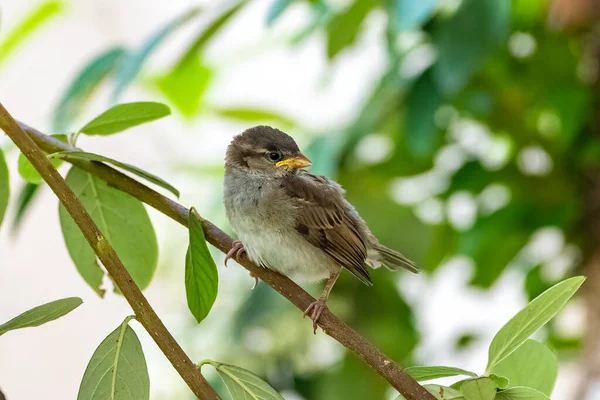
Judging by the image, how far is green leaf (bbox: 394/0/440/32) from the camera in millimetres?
1223

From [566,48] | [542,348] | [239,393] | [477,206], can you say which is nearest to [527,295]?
[477,206]

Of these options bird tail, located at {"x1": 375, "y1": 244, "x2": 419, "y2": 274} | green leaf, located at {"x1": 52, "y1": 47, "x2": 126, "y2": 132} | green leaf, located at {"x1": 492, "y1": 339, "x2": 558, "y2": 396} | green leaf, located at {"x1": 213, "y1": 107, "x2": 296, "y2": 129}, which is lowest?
green leaf, located at {"x1": 492, "y1": 339, "x2": 558, "y2": 396}

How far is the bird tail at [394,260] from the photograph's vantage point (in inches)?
44.6

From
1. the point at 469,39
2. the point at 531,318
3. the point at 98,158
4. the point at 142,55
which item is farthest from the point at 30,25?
the point at 531,318

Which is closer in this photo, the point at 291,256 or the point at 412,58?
the point at 291,256

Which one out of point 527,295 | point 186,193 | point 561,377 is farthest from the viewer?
point 561,377

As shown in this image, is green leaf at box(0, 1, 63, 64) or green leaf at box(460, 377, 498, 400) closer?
green leaf at box(460, 377, 498, 400)

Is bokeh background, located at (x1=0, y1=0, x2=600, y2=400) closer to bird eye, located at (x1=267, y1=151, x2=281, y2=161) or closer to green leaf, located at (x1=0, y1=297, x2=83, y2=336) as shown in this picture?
bird eye, located at (x1=267, y1=151, x2=281, y2=161)

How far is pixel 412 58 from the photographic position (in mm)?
1811

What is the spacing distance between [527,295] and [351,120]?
2.22ft

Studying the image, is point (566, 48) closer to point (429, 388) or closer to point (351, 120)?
point (351, 120)

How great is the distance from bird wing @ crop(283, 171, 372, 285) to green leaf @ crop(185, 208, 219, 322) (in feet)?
1.48

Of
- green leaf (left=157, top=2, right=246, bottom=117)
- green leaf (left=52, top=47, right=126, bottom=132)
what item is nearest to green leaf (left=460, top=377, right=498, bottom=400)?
green leaf (left=52, top=47, right=126, bottom=132)

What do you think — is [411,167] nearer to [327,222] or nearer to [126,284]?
[327,222]
